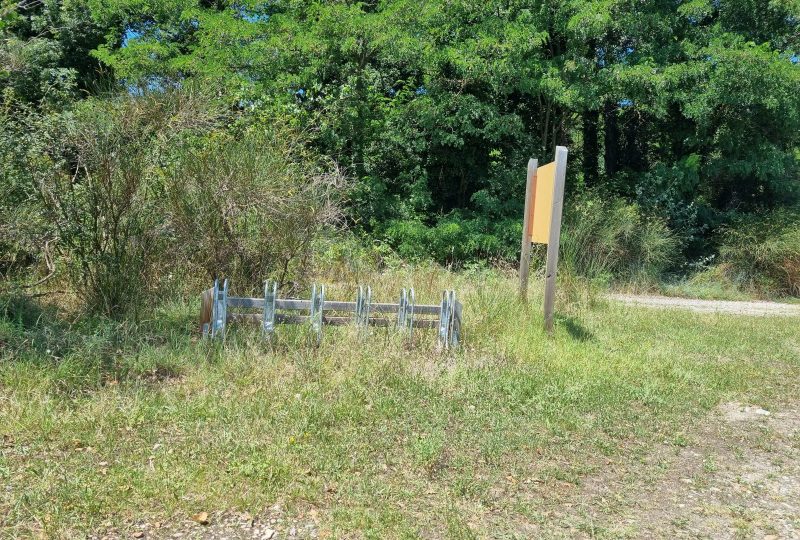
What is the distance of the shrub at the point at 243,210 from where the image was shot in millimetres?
7051

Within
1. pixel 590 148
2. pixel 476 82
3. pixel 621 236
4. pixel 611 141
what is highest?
pixel 476 82

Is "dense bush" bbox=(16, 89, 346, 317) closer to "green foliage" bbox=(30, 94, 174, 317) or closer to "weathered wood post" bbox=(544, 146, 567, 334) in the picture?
"green foliage" bbox=(30, 94, 174, 317)

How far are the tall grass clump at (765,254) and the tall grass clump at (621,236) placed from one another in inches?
65.2

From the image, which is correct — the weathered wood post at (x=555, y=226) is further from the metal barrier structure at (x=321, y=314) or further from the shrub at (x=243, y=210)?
the shrub at (x=243, y=210)

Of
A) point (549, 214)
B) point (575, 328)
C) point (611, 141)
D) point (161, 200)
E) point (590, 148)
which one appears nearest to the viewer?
point (161, 200)

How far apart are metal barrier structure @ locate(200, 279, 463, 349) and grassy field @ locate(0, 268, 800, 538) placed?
163 mm

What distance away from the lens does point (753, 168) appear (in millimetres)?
15172

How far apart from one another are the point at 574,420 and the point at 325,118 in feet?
32.9

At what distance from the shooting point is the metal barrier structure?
5.91m

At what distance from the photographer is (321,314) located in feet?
20.0

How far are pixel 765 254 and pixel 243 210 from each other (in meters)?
12.4

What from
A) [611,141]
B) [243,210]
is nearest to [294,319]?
[243,210]

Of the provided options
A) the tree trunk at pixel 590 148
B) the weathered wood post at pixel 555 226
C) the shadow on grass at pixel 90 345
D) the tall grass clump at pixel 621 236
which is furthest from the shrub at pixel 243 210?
the tree trunk at pixel 590 148

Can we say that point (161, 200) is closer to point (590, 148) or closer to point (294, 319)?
point (294, 319)
